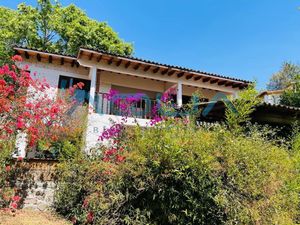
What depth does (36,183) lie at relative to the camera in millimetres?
7438

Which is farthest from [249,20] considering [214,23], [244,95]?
[244,95]

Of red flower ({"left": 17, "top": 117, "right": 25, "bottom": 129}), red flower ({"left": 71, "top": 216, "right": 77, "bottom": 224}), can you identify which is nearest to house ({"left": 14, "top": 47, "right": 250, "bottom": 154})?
red flower ({"left": 17, "top": 117, "right": 25, "bottom": 129})

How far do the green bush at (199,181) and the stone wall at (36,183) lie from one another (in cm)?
226

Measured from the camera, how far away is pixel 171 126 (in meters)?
5.55

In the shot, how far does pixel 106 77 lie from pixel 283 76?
24421 mm

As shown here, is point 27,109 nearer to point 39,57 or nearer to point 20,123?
point 20,123

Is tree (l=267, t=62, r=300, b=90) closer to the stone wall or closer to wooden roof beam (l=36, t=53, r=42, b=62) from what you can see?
wooden roof beam (l=36, t=53, r=42, b=62)

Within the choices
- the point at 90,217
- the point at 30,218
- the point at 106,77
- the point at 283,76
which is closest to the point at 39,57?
the point at 106,77

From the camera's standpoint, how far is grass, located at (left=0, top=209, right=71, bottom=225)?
602 cm

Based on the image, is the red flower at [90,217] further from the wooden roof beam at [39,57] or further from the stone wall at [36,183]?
the wooden roof beam at [39,57]

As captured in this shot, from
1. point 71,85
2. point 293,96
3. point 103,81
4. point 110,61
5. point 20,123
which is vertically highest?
point 293,96

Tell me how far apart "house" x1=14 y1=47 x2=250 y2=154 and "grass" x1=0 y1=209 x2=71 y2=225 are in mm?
3596

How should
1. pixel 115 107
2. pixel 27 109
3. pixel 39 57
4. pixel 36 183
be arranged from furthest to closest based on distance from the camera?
pixel 115 107
pixel 39 57
pixel 27 109
pixel 36 183

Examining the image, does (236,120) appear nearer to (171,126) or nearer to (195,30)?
(171,126)
